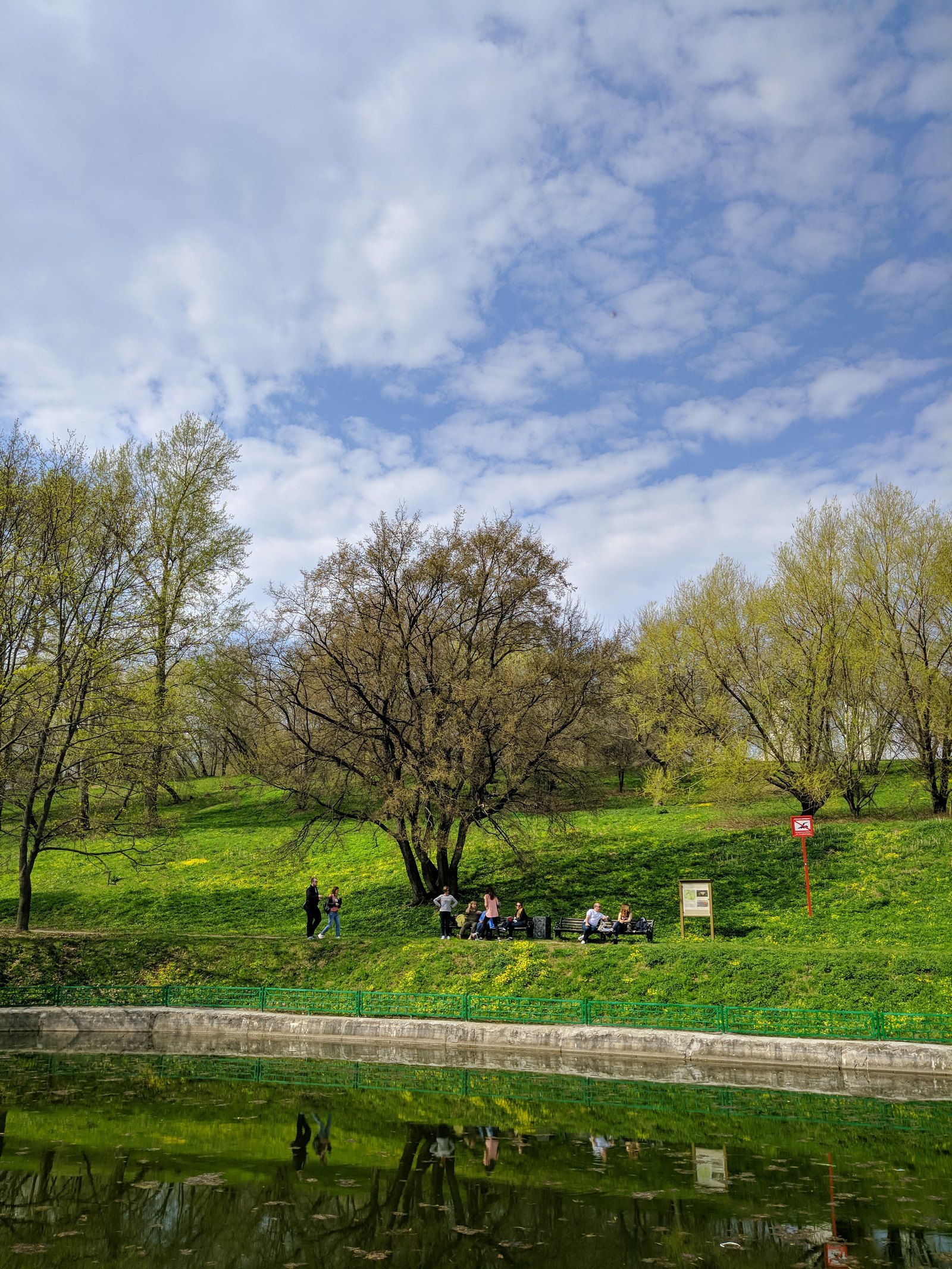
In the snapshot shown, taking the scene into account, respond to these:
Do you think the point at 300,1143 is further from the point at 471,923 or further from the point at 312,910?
the point at 312,910

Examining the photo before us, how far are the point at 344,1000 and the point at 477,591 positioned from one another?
39.4 feet

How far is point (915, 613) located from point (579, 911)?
16.1 m

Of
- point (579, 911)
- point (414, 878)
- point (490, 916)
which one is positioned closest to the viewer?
point (490, 916)

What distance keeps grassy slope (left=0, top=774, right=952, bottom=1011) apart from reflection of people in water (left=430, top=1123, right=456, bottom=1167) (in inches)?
300

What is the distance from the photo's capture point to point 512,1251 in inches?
301

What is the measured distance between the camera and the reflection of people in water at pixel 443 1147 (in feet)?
33.9

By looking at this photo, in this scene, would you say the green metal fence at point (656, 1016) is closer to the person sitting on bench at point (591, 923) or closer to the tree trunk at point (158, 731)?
the person sitting on bench at point (591, 923)

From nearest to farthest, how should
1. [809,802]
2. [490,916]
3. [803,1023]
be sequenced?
[803,1023]
[490,916]
[809,802]

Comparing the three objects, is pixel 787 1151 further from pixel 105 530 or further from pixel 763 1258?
pixel 105 530

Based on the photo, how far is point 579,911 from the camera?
2436 cm

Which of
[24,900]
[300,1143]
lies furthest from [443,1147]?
[24,900]

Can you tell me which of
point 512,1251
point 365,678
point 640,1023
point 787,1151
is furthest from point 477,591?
point 512,1251

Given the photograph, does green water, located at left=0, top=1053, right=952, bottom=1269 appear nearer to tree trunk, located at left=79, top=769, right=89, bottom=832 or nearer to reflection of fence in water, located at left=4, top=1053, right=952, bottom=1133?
reflection of fence in water, located at left=4, top=1053, right=952, bottom=1133

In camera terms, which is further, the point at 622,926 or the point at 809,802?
the point at 809,802
